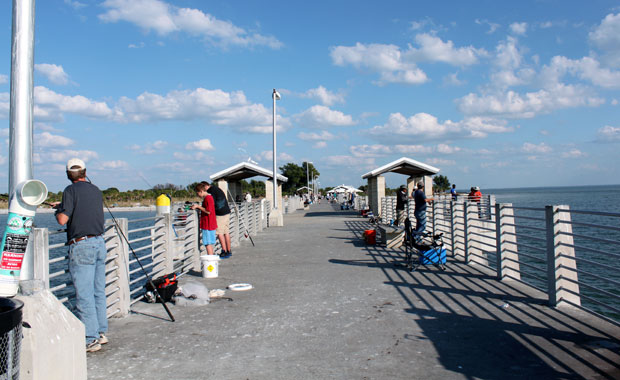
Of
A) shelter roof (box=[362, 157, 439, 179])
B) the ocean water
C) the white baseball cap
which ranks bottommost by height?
the ocean water

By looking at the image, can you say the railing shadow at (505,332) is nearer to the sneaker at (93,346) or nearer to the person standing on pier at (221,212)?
the sneaker at (93,346)

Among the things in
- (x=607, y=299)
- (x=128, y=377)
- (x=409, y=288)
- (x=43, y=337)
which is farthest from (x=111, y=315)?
(x=607, y=299)

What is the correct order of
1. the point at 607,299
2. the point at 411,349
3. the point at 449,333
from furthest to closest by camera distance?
the point at 607,299 → the point at 449,333 → the point at 411,349

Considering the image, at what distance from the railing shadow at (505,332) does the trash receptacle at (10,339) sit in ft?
10.8

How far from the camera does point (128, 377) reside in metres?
4.17

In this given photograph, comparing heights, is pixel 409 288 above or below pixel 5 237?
below

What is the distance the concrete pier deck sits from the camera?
4.23 metres

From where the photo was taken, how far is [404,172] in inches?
1190

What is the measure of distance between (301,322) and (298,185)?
412 feet

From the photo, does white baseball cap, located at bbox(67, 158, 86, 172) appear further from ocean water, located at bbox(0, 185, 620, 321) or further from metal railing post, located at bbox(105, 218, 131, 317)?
metal railing post, located at bbox(105, 218, 131, 317)

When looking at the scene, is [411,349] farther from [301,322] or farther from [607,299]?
[607,299]

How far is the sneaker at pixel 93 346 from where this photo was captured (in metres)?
4.78

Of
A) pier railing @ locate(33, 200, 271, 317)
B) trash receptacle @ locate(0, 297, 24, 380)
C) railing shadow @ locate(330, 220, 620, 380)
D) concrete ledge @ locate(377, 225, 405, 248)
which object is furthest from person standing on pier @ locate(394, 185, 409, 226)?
trash receptacle @ locate(0, 297, 24, 380)

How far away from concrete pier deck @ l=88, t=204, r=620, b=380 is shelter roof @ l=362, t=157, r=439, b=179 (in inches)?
776
